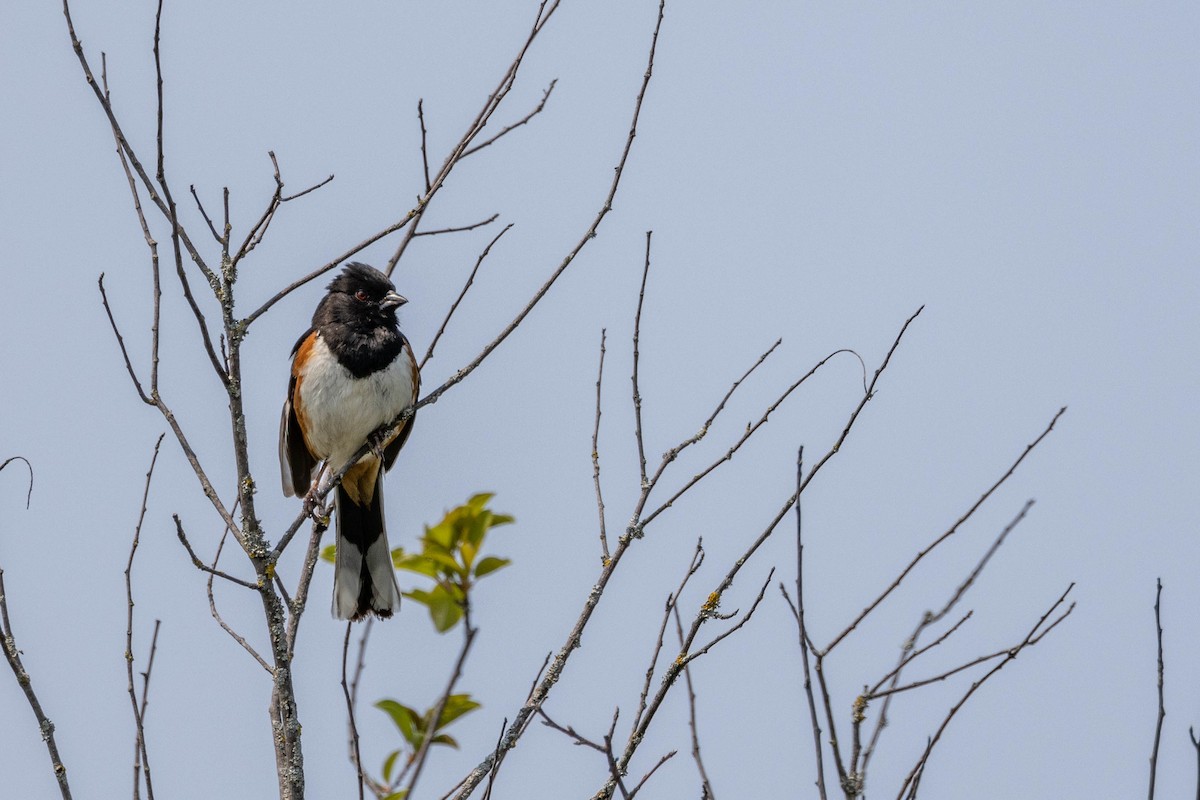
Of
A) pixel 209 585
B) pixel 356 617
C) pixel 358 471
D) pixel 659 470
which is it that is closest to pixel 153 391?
pixel 209 585

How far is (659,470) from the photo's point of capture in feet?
9.98

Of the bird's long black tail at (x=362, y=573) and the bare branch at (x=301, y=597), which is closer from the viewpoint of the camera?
the bare branch at (x=301, y=597)

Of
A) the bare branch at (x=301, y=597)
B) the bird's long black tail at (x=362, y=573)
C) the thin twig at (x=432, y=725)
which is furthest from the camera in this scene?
the bird's long black tail at (x=362, y=573)

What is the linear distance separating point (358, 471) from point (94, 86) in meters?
2.02

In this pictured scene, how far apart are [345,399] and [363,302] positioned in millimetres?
374

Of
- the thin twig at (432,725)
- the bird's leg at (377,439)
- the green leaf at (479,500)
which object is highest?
the bird's leg at (377,439)

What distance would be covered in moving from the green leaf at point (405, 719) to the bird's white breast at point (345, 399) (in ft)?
8.71

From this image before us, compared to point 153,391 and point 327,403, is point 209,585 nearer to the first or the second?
point 153,391

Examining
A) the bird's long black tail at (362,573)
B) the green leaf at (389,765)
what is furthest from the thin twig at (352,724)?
the bird's long black tail at (362,573)

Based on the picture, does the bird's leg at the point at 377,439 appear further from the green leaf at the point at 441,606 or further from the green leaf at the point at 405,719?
the green leaf at the point at 441,606

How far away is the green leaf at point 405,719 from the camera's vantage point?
6.04ft

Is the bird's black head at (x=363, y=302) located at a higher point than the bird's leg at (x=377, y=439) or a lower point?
higher

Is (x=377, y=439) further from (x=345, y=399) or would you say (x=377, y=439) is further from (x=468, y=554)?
(x=468, y=554)

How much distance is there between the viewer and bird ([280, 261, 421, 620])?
171 inches
